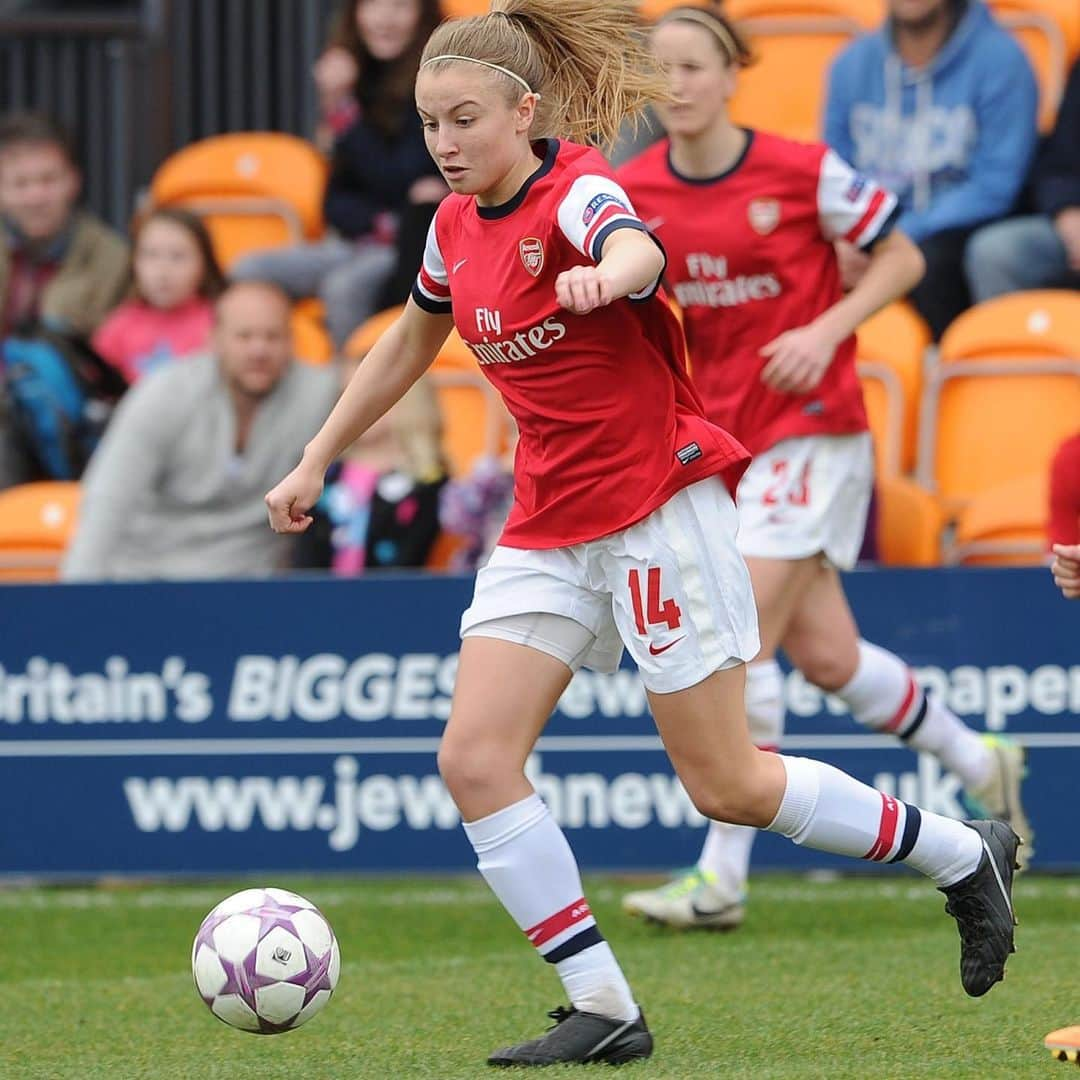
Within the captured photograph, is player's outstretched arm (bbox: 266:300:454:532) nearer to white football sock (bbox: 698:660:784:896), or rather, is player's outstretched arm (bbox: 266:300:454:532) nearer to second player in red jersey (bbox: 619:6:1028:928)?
second player in red jersey (bbox: 619:6:1028:928)

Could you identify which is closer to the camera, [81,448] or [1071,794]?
[1071,794]

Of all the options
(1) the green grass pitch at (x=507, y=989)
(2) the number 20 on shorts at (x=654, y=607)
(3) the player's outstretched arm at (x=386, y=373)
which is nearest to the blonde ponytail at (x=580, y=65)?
(3) the player's outstretched arm at (x=386, y=373)

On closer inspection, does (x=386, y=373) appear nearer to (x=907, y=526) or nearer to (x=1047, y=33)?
(x=907, y=526)

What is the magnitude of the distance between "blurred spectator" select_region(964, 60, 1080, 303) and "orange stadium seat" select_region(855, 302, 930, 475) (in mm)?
351

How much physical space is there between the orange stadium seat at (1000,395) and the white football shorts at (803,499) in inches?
72.8

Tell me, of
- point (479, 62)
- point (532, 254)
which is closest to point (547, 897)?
point (532, 254)

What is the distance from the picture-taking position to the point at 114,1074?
396 cm

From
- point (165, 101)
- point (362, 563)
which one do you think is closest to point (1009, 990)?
point (362, 563)

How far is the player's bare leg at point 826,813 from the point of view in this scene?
3.88 metres

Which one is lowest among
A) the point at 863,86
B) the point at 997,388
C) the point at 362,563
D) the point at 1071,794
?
the point at 1071,794

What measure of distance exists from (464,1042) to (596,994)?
1.43 feet

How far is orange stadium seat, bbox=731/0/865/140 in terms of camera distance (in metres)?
9.05

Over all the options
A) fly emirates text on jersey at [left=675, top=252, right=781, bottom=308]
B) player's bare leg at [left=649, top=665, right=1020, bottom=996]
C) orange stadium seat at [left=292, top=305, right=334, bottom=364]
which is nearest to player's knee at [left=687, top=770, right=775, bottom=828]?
player's bare leg at [left=649, top=665, right=1020, bottom=996]

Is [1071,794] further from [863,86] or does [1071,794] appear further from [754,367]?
[863,86]
